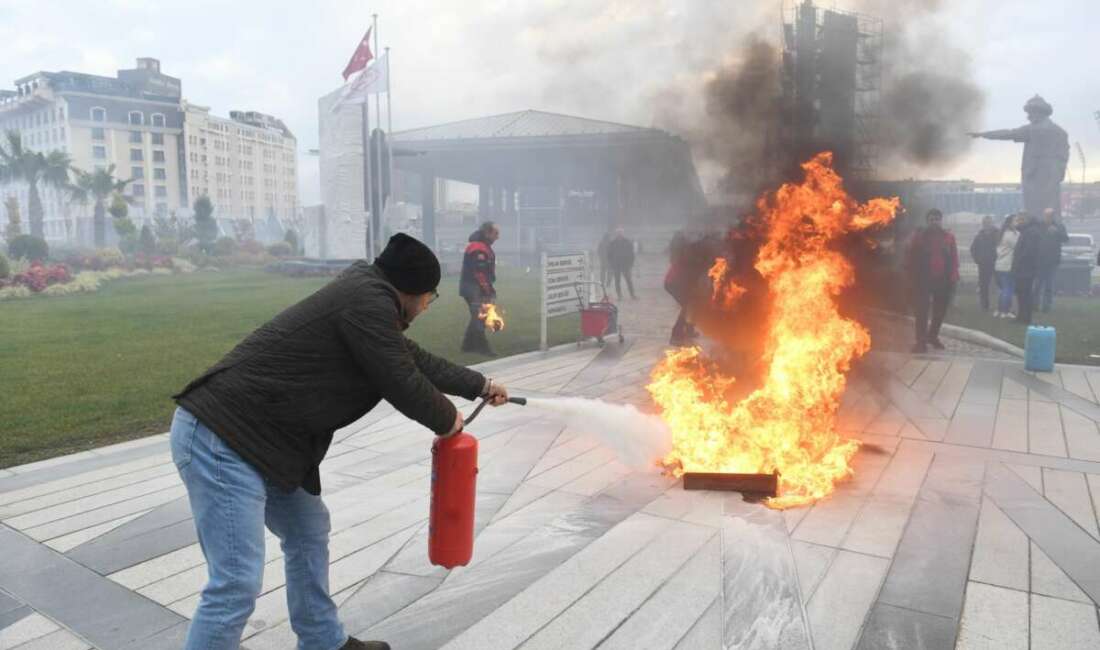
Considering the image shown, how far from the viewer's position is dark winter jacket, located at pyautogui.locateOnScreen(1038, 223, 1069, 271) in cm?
1404

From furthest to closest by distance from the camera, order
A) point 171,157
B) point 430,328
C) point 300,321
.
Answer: point 171,157 < point 430,328 < point 300,321

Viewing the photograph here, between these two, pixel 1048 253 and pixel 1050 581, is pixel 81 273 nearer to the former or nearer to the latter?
pixel 1048 253

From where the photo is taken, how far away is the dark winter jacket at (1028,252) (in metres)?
12.3

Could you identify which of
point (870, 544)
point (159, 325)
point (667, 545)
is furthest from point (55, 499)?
point (159, 325)

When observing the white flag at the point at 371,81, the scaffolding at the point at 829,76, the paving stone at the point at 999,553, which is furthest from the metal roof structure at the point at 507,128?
the paving stone at the point at 999,553

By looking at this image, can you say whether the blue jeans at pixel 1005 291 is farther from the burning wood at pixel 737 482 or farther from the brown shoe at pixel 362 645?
the brown shoe at pixel 362 645

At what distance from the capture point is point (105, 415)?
6.71 meters

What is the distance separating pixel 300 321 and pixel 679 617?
2.06 meters

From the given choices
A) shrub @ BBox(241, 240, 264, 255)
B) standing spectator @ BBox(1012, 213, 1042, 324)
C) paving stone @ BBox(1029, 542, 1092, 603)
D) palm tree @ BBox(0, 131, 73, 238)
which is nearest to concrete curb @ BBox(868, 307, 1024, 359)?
standing spectator @ BBox(1012, 213, 1042, 324)

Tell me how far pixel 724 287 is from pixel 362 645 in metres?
5.87

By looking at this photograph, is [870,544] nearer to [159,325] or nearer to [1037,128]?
[159,325]

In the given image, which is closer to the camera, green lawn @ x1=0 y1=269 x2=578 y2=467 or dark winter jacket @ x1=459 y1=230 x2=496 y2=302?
green lawn @ x1=0 y1=269 x2=578 y2=467

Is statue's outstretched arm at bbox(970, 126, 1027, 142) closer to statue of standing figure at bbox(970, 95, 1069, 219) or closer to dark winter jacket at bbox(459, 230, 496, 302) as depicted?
statue of standing figure at bbox(970, 95, 1069, 219)

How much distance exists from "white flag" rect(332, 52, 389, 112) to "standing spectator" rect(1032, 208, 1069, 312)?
17.9 metres
